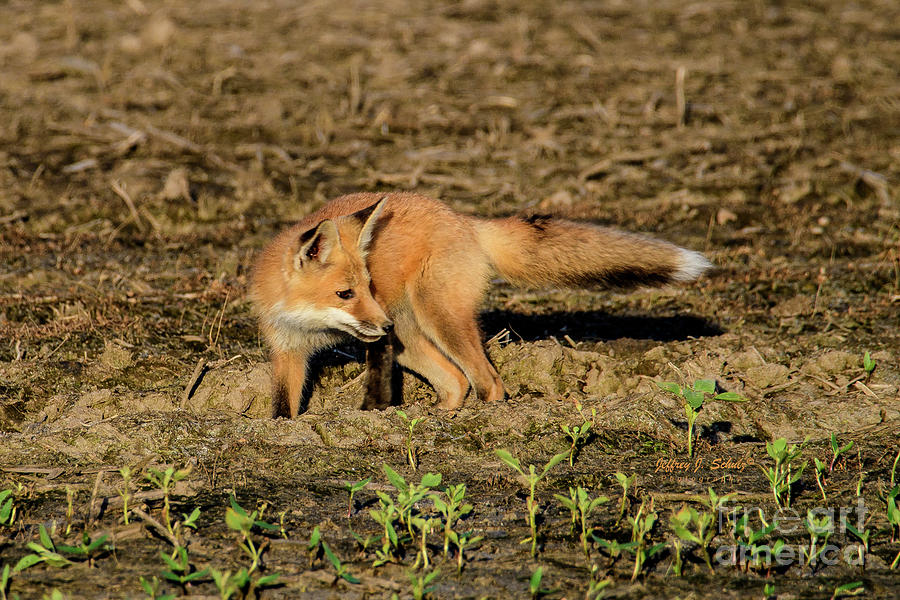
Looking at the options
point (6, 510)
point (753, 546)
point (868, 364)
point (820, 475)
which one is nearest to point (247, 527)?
point (6, 510)

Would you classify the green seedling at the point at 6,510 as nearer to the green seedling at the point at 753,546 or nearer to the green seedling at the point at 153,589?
the green seedling at the point at 153,589

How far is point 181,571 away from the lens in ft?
11.4

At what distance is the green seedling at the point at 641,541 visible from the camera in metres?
3.60

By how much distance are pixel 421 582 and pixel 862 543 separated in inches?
78.7

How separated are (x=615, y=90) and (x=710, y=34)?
11.9 ft

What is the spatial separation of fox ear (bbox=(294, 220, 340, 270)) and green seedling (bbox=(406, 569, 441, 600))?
2.34m

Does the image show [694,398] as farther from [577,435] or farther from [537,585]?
[537,585]

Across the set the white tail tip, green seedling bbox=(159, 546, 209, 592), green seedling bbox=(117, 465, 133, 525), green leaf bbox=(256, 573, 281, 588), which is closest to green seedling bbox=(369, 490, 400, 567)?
green leaf bbox=(256, 573, 281, 588)

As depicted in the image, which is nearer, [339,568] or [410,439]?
[339,568]

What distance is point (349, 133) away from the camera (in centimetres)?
1143

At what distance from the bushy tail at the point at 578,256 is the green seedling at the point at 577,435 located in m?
1.15

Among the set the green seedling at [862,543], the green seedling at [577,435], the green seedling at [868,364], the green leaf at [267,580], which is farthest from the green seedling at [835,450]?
the green leaf at [267,580]

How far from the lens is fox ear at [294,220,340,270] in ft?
17.2

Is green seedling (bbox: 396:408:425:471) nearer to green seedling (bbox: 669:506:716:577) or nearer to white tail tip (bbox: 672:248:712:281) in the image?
green seedling (bbox: 669:506:716:577)
